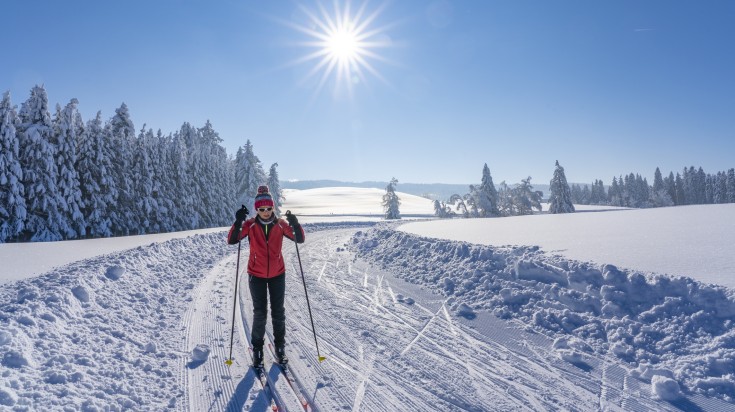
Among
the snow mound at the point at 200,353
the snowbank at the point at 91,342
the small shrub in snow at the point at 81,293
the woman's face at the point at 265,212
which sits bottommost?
the snow mound at the point at 200,353

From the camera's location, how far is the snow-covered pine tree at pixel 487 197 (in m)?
55.8

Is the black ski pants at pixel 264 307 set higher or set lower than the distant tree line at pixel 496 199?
lower

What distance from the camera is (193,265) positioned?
46.7 ft

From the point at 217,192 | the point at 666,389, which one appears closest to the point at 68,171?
the point at 217,192

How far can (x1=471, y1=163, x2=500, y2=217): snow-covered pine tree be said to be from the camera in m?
55.8

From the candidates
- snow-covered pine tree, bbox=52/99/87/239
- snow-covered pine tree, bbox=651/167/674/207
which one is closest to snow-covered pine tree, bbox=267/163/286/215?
snow-covered pine tree, bbox=52/99/87/239

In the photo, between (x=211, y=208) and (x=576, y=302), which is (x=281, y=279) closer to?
(x=576, y=302)

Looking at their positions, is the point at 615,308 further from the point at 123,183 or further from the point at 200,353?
the point at 123,183

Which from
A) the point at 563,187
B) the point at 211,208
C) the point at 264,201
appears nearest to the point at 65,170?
the point at 211,208

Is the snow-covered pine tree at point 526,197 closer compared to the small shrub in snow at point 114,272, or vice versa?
the small shrub in snow at point 114,272

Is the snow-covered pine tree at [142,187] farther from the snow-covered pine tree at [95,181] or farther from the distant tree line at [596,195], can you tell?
the distant tree line at [596,195]

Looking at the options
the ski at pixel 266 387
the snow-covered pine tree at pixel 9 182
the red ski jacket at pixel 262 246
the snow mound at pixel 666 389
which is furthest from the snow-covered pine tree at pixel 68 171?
the snow mound at pixel 666 389

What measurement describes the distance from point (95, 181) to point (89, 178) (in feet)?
1.64

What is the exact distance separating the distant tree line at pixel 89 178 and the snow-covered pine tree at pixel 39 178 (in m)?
0.05
